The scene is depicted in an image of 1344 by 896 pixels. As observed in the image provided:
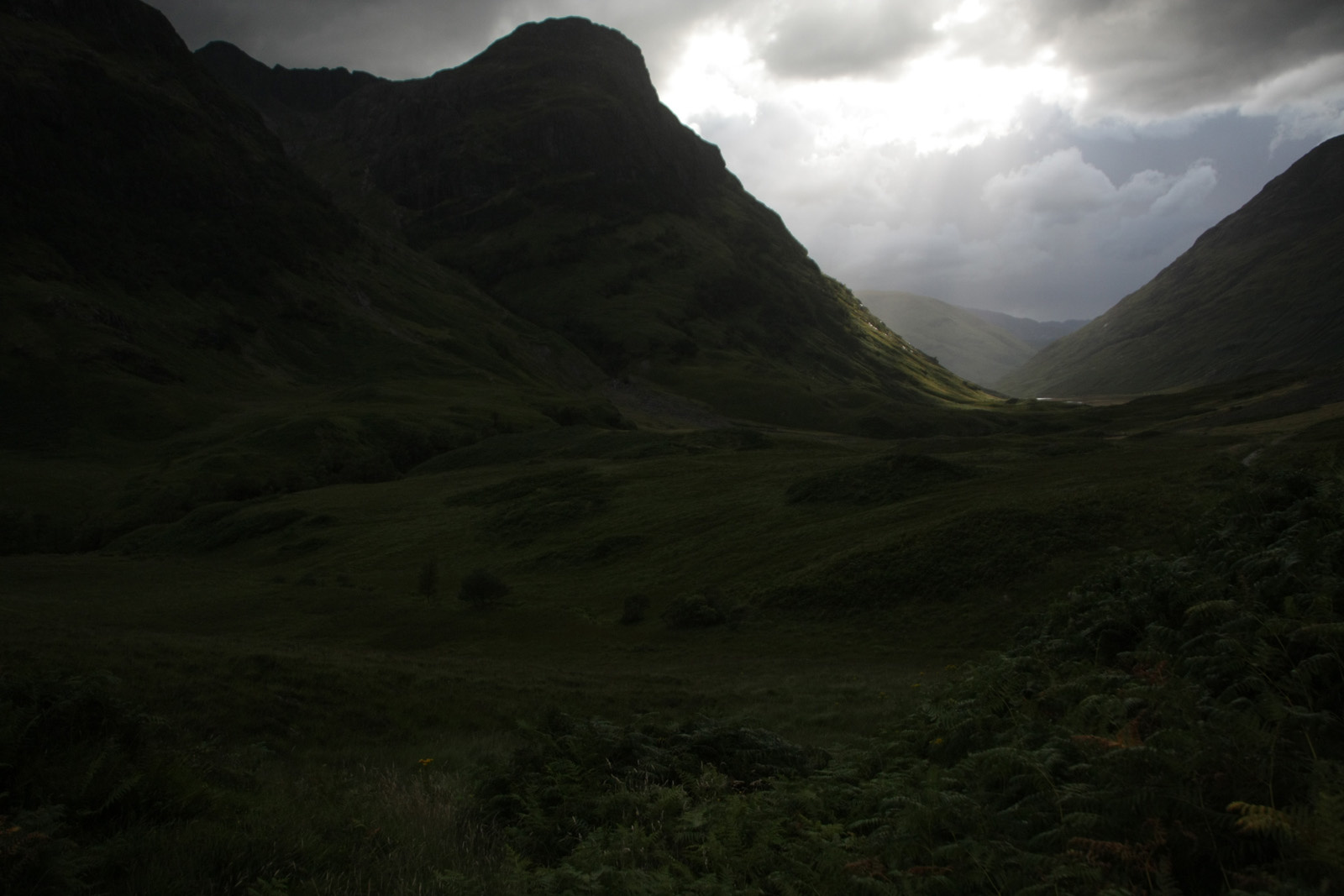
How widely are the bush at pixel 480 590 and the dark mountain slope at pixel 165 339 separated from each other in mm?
55573

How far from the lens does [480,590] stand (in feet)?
139

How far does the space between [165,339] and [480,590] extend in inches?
5425

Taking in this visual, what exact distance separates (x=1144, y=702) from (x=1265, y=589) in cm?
322

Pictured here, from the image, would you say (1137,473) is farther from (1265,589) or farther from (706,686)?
(1265,589)

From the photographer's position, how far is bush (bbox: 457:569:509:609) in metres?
42.3

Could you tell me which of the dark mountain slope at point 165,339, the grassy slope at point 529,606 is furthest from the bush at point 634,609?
the dark mountain slope at point 165,339

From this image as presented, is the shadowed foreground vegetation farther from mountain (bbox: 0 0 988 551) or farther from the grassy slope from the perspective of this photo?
mountain (bbox: 0 0 988 551)

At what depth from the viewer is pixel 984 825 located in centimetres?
692

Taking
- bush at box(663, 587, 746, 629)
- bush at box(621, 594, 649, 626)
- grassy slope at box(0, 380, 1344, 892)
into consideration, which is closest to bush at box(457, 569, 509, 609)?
grassy slope at box(0, 380, 1344, 892)

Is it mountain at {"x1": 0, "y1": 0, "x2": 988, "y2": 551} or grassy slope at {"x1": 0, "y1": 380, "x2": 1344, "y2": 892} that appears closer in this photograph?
grassy slope at {"x1": 0, "y1": 380, "x2": 1344, "y2": 892}

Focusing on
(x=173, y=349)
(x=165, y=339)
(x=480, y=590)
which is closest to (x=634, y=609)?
(x=480, y=590)

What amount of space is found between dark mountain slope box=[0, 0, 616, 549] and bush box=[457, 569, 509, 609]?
55573 millimetres

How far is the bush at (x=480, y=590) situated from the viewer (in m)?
42.3

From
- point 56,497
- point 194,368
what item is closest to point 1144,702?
point 56,497
